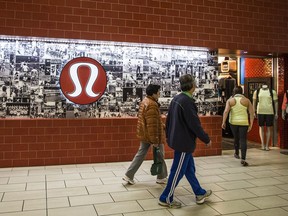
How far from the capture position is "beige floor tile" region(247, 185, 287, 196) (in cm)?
441

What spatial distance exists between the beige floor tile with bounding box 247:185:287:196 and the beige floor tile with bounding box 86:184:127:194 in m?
1.85

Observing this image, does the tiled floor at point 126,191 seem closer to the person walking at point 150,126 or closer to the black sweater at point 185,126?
the person walking at point 150,126

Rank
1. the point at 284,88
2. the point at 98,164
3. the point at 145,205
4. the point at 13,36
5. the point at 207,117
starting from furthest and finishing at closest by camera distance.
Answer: the point at 284,88, the point at 207,117, the point at 98,164, the point at 13,36, the point at 145,205

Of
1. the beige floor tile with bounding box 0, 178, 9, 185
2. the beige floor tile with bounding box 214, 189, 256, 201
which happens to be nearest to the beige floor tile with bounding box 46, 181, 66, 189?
the beige floor tile with bounding box 0, 178, 9, 185

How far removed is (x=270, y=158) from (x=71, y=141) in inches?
164

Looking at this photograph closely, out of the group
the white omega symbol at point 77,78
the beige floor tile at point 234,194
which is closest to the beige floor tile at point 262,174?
the beige floor tile at point 234,194

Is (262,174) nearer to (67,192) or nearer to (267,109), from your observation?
(267,109)

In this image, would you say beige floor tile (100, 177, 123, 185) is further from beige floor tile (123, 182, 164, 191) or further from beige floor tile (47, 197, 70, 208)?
beige floor tile (47, 197, 70, 208)

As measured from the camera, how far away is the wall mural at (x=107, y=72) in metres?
5.87

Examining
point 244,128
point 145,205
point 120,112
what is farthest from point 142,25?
point 145,205

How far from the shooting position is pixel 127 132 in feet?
20.8

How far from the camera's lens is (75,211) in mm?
3682

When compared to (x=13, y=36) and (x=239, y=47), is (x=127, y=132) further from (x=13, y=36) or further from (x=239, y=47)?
(x=239, y=47)

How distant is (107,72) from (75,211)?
3.30 meters
